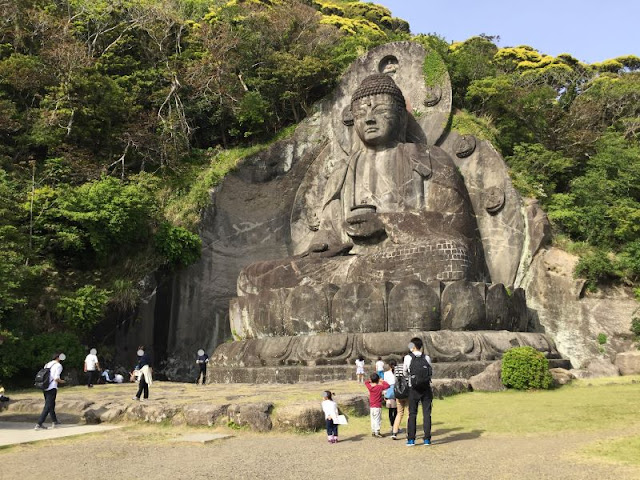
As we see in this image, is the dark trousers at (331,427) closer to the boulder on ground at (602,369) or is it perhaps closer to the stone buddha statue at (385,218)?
the stone buddha statue at (385,218)

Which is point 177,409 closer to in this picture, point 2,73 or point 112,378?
point 112,378

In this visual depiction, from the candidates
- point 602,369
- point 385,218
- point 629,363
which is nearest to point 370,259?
point 385,218

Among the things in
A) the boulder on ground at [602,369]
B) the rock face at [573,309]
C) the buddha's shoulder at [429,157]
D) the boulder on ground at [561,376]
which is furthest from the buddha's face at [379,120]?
the boulder on ground at [561,376]

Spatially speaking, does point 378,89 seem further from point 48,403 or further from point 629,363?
point 48,403

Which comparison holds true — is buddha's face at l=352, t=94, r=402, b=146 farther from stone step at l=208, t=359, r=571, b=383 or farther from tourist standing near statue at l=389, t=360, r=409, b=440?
tourist standing near statue at l=389, t=360, r=409, b=440

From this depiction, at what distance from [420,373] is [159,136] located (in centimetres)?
1447

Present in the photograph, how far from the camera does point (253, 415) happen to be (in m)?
6.40

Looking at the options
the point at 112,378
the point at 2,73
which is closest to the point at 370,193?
the point at 112,378

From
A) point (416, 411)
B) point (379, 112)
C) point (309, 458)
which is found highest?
point (379, 112)

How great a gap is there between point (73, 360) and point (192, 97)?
32.6 feet

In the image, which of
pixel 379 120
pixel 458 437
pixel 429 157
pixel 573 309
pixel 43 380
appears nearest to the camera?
pixel 458 437

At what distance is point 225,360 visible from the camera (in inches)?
494

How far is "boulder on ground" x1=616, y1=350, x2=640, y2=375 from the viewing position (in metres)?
11.4

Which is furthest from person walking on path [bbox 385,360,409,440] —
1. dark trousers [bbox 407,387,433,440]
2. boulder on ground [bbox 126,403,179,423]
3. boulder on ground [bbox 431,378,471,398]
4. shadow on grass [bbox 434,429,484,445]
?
boulder on ground [bbox 126,403,179,423]
